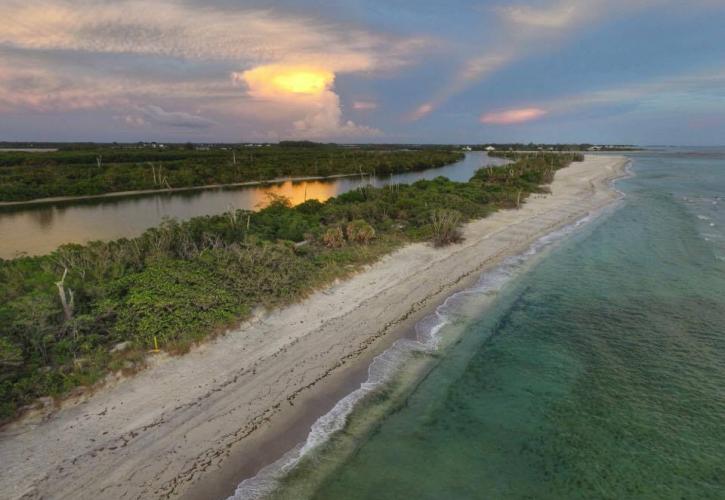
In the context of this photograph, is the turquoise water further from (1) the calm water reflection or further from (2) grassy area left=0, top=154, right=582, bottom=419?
(1) the calm water reflection

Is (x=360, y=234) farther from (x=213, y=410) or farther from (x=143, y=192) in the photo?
Result: (x=143, y=192)

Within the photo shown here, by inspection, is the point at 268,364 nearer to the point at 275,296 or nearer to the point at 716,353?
the point at 275,296

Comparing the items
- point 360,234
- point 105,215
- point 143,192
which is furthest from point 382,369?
point 143,192

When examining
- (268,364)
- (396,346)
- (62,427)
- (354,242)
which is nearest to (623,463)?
(396,346)

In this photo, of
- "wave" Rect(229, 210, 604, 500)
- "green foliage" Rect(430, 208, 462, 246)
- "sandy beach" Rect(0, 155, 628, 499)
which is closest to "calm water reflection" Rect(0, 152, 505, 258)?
"green foliage" Rect(430, 208, 462, 246)

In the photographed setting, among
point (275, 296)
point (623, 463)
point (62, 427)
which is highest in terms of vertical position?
point (275, 296)
